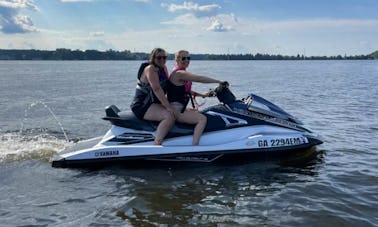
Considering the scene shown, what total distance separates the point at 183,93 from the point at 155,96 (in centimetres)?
49

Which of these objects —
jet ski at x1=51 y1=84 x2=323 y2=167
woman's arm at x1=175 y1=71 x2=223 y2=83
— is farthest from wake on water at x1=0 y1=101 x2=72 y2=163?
woman's arm at x1=175 y1=71 x2=223 y2=83

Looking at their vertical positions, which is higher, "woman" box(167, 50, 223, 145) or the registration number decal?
"woman" box(167, 50, 223, 145)

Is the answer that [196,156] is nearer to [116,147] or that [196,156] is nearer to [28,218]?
[116,147]

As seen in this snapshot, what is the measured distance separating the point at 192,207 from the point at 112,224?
3.71ft

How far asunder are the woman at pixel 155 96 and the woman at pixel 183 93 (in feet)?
0.45

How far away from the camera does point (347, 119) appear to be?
1416 cm

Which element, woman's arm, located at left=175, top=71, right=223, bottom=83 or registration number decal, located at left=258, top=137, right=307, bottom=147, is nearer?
woman's arm, located at left=175, top=71, right=223, bottom=83

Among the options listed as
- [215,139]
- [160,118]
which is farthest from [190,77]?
[215,139]

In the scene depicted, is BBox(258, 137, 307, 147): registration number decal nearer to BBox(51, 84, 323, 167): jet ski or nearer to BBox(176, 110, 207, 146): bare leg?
BBox(51, 84, 323, 167): jet ski

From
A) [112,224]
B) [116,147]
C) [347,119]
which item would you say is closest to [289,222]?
[112,224]

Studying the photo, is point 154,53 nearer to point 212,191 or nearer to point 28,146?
point 212,191

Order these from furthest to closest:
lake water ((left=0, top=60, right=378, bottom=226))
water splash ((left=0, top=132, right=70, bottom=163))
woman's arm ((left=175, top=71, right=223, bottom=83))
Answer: water splash ((left=0, top=132, right=70, bottom=163)) < woman's arm ((left=175, top=71, right=223, bottom=83)) < lake water ((left=0, top=60, right=378, bottom=226))

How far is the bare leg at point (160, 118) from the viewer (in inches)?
307

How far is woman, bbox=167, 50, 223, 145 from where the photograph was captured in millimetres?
7637
